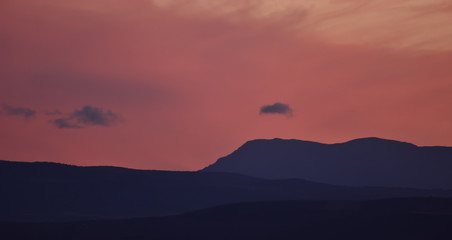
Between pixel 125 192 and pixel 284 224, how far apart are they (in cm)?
8647

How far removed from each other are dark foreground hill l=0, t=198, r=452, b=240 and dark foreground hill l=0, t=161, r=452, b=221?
167ft

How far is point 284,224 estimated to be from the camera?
95.9 meters

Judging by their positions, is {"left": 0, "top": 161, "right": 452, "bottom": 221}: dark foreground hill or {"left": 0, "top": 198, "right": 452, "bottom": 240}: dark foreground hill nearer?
{"left": 0, "top": 198, "right": 452, "bottom": 240}: dark foreground hill

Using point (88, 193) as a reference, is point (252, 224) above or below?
below

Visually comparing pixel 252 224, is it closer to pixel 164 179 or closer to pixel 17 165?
pixel 164 179

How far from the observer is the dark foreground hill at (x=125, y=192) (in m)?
161

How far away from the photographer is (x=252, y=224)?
99062mm

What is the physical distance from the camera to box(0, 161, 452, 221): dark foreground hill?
161250mm

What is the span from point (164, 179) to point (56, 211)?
1386 inches

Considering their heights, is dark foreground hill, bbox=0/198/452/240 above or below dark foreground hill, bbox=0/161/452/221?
below

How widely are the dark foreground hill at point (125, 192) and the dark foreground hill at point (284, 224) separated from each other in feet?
167

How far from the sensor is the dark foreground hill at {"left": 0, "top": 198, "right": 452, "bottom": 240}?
84375 mm

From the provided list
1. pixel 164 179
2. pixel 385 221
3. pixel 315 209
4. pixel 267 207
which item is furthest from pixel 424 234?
pixel 164 179

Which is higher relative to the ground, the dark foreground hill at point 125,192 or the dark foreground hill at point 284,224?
the dark foreground hill at point 125,192
